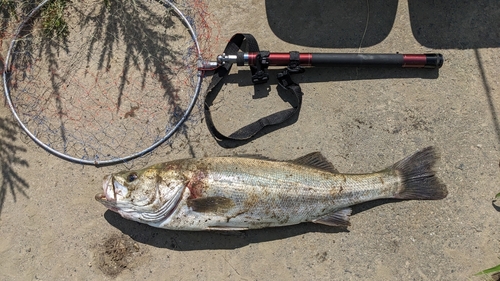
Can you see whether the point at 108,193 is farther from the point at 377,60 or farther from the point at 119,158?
the point at 377,60

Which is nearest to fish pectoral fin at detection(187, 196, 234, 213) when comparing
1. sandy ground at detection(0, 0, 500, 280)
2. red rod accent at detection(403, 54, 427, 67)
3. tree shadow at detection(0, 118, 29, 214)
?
sandy ground at detection(0, 0, 500, 280)

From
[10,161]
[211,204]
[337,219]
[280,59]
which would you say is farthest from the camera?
[10,161]

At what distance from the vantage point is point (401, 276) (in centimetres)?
338

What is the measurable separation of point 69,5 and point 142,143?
1.62m

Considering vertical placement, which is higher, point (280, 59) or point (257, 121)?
point (280, 59)

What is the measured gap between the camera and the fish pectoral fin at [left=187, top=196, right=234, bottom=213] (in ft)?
10.1

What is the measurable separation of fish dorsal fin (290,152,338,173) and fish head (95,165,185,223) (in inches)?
42.4

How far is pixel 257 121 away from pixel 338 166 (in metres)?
0.88

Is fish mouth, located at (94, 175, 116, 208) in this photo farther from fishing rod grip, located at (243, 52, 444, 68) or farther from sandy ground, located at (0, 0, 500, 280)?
fishing rod grip, located at (243, 52, 444, 68)

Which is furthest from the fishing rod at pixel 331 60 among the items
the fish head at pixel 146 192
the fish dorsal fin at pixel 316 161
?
the fish head at pixel 146 192

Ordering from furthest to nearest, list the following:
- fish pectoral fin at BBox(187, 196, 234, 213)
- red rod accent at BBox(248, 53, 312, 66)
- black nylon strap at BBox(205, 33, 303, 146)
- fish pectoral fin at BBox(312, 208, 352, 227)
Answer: black nylon strap at BBox(205, 33, 303, 146)
red rod accent at BBox(248, 53, 312, 66)
fish pectoral fin at BBox(312, 208, 352, 227)
fish pectoral fin at BBox(187, 196, 234, 213)

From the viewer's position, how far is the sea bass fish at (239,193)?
3100 millimetres

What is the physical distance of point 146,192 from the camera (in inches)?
123

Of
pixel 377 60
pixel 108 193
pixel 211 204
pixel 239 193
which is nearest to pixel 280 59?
pixel 377 60
